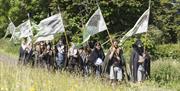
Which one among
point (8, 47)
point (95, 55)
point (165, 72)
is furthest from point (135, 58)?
point (8, 47)

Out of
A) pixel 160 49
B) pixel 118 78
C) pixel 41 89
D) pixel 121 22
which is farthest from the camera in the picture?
pixel 121 22

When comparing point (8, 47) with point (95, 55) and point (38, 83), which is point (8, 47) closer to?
point (95, 55)

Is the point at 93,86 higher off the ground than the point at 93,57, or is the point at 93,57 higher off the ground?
the point at 93,86

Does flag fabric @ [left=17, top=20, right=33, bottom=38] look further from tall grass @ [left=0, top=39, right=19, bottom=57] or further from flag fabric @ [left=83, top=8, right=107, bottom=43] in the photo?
tall grass @ [left=0, top=39, right=19, bottom=57]

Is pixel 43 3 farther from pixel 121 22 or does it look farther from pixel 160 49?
pixel 160 49

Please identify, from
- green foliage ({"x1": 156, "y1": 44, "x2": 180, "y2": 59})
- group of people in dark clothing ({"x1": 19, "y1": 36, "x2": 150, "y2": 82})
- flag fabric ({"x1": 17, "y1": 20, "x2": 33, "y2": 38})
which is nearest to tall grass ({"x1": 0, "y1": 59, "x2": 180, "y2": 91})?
group of people in dark clothing ({"x1": 19, "y1": 36, "x2": 150, "y2": 82})

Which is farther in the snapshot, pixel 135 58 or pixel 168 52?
pixel 168 52

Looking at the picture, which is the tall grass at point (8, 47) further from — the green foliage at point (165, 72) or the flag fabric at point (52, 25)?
the green foliage at point (165, 72)

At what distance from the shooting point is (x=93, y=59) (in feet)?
62.3

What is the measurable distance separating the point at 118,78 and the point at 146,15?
2.65 m

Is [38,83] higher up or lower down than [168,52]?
higher up

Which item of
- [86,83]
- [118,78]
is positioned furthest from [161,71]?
[86,83]

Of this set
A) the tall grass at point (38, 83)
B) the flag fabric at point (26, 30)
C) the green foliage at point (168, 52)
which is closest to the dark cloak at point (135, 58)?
the tall grass at point (38, 83)

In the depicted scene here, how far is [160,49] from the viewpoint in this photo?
109 ft
